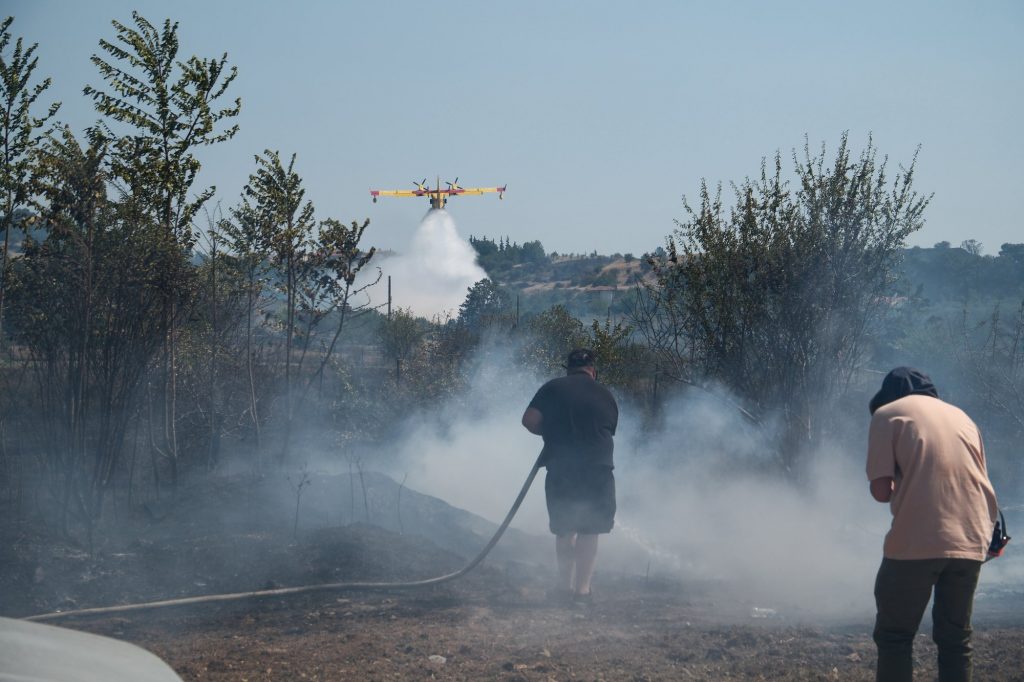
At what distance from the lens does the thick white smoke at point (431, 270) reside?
2483 inches

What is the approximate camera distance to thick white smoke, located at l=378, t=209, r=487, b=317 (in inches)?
2483

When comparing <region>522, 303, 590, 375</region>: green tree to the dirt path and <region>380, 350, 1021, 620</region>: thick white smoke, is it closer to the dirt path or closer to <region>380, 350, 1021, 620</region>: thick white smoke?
<region>380, 350, 1021, 620</region>: thick white smoke

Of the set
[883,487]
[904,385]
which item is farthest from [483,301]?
[883,487]

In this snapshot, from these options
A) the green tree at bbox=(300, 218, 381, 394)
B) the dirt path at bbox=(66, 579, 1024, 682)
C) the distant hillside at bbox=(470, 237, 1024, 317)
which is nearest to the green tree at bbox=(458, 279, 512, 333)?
the distant hillside at bbox=(470, 237, 1024, 317)

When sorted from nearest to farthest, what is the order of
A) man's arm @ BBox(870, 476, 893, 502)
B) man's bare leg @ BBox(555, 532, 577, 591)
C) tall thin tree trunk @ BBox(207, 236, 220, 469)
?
man's arm @ BBox(870, 476, 893, 502)
man's bare leg @ BBox(555, 532, 577, 591)
tall thin tree trunk @ BBox(207, 236, 220, 469)

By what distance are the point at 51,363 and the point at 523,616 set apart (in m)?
4.40

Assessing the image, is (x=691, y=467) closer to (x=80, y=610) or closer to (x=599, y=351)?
(x=599, y=351)

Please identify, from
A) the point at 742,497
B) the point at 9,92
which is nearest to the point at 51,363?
the point at 9,92

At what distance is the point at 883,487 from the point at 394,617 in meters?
3.22

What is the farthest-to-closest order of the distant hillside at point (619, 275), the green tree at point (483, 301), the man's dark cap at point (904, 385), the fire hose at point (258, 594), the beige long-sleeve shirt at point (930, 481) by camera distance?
the distant hillside at point (619, 275)
the green tree at point (483, 301)
the fire hose at point (258, 594)
the man's dark cap at point (904, 385)
the beige long-sleeve shirt at point (930, 481)

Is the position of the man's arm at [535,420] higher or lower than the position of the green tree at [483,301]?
lower

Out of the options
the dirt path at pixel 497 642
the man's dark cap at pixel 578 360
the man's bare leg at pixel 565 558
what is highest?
the man's dark cap at pixel 578 360

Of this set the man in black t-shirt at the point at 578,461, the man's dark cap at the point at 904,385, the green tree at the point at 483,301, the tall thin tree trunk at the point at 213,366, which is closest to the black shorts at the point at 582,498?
the man in black t-shirt at the point at 578,461

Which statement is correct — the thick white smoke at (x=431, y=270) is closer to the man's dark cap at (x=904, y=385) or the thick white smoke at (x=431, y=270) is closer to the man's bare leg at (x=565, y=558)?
the man's bare leg at (x=565, y=558)
